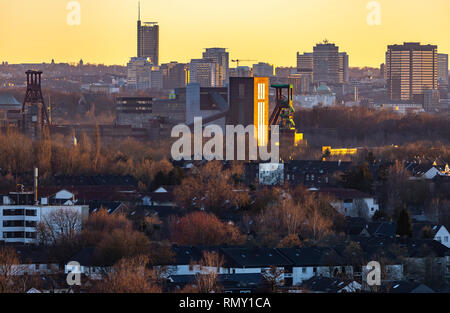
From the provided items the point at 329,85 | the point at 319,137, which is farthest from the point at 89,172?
the point at 329,85

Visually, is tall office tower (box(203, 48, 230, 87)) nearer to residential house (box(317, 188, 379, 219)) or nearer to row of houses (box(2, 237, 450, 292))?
residential house (box(317, 188, 379, 219))

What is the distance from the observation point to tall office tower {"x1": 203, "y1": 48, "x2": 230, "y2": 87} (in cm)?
13788

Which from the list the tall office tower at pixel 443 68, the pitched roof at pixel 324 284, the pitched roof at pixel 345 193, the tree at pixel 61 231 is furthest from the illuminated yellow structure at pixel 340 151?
the tall office tower at pixel 443 68

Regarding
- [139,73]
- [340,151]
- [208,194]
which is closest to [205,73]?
[139,73]

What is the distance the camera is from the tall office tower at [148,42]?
15825cm

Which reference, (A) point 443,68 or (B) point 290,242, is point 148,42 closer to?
(A) point 443,68

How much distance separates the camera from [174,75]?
143125 mm

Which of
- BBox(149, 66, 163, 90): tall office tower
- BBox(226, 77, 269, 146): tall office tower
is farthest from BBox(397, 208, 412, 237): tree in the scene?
BBox(149, 66, 163, 90): tall office tower

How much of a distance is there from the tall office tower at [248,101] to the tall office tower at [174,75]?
63761mm

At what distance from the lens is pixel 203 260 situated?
22.9 m

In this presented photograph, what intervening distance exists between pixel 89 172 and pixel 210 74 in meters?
85.2

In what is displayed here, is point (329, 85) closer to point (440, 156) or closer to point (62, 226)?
point (440, 156)

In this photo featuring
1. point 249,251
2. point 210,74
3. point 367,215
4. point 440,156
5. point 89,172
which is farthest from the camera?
point 210,74
